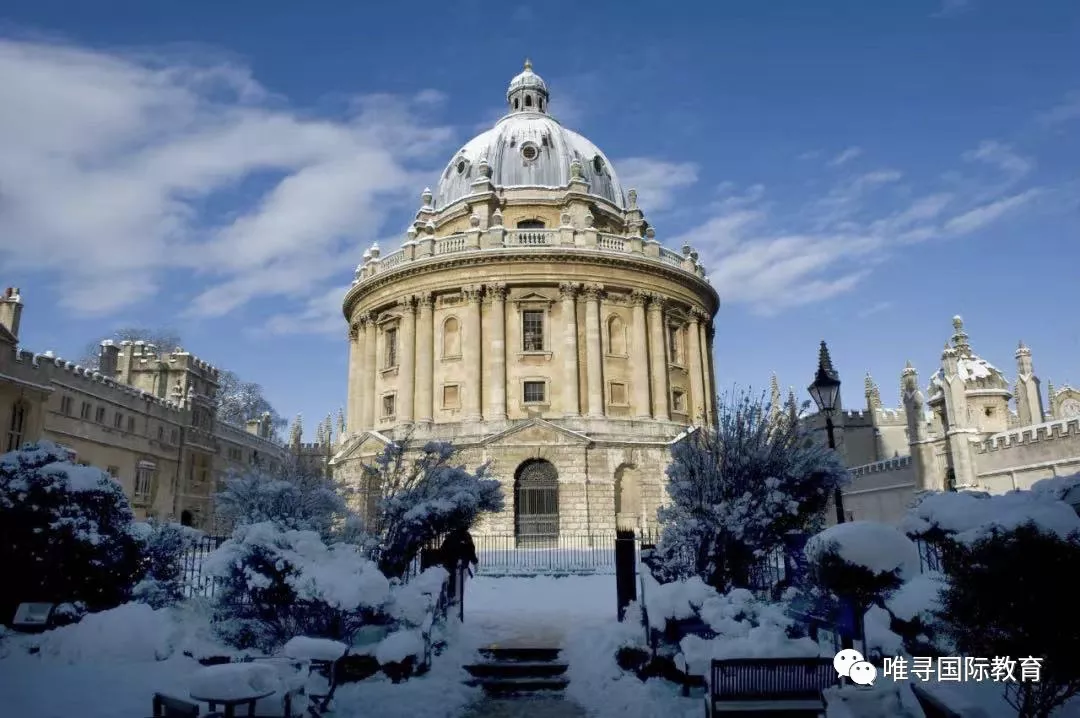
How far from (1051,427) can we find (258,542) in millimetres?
28190

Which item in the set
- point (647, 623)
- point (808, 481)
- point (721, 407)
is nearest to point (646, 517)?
point (721, 407)

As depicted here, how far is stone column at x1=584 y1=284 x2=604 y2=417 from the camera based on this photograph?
117ft

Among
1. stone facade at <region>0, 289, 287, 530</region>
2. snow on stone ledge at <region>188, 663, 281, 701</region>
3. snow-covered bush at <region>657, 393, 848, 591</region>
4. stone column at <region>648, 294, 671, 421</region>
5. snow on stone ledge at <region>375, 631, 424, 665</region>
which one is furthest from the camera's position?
stone column at <region>648, 294, 671, 421</region>

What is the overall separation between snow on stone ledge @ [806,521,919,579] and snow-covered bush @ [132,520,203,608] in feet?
39.1

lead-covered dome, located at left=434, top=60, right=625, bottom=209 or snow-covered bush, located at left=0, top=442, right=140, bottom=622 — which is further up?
lead-covered dome, located at left=434, top=60, right=625, bottom=209

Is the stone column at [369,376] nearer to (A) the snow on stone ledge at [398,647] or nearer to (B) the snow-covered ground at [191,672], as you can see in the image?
(B) the snow-covered ground at [191,672]

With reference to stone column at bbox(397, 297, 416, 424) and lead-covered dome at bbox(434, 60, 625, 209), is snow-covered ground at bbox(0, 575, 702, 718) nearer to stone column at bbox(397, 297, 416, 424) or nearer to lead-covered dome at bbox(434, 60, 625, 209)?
Answer: stone column at bbox(397, 297, 416, 424)

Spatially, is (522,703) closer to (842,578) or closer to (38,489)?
(842,578)

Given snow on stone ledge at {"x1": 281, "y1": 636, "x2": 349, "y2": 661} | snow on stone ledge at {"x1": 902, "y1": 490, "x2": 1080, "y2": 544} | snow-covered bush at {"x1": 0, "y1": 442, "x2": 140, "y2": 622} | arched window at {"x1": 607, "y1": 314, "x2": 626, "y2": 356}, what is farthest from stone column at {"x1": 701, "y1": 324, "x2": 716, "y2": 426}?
snow on stone ledge at {"x1": 281, "y1": 636, "x2": 349, "y2": 661}

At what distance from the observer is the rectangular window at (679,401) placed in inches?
1555

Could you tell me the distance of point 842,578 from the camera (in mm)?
8969

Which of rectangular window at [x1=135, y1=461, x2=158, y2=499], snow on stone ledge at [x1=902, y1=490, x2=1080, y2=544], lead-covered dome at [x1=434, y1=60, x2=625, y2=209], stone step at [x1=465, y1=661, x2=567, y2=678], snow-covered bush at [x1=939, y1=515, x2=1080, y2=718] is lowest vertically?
stone step at [x1=465, y1=661, x2=567, y2=678]

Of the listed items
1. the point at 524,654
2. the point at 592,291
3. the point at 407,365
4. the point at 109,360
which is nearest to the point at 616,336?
the point at 592,291

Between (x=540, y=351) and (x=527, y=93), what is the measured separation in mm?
23612
